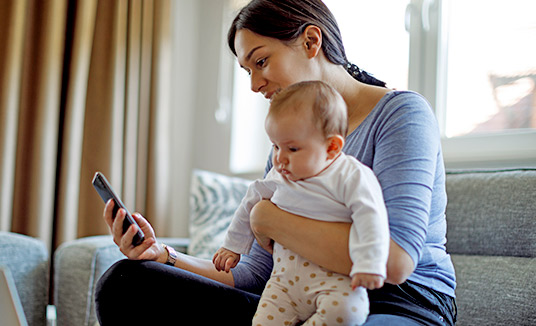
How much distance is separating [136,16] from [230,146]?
804 millimetres

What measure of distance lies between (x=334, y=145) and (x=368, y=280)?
0.79 feet

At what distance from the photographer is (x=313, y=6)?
123 centimetres

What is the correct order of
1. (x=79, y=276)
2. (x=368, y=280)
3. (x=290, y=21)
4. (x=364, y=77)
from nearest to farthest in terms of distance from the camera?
(x=368, y=280), (x=290, y=21), (x=364, y=77), (x=79, y=276)

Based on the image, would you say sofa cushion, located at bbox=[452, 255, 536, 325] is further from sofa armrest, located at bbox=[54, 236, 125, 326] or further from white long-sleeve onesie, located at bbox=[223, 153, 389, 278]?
sofa armrest, located at bbox=[54, 236, 125, 326]

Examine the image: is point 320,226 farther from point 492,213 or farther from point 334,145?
point 492,213

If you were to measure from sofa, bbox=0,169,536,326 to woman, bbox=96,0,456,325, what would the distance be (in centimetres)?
42

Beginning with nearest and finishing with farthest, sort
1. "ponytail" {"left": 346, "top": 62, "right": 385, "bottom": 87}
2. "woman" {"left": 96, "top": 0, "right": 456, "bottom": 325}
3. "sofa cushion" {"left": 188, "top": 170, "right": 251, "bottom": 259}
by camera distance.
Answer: "woman" {"left": 96, "top": 0, "right": 456, "bottom": 325}, "ponytail" {"left": 346, "top": 62, "right": 385, "bottom": 87}, "sofa cushion" {"left": 188, "top": 170, "right": 251, "bottom": 259}

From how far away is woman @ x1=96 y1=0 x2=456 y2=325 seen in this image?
87 centimetres

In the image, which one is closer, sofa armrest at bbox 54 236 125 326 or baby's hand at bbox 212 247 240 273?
baby's hand at bbox 212 247 240 273

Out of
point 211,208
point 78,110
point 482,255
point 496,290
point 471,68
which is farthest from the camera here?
point 78,110

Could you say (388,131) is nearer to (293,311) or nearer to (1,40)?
(293,311)

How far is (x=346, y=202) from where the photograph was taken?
85cm

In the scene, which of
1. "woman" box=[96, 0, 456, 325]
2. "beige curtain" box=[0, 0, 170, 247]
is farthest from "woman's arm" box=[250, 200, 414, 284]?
"beige curtain" box=[0, 0, 170, 247]

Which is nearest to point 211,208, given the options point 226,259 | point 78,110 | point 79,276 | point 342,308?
point 79,276
